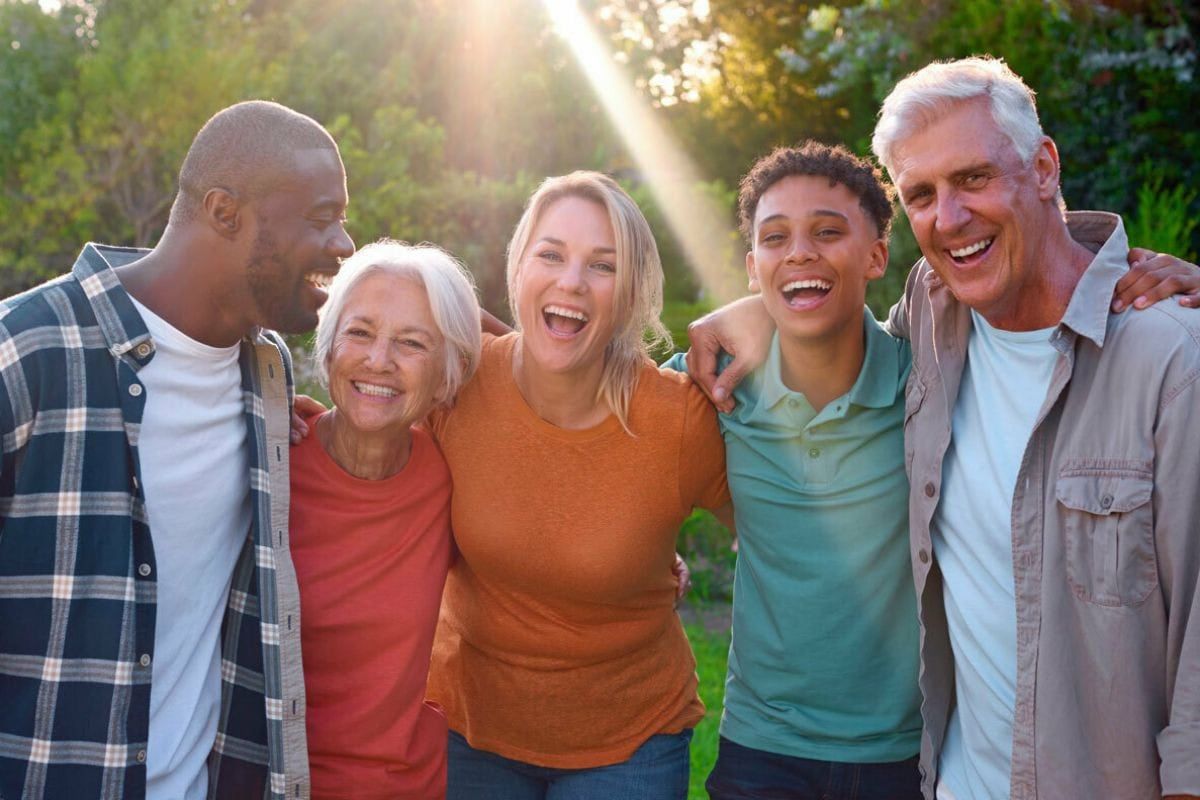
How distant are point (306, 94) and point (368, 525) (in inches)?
446

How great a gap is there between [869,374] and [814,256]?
1.29ft

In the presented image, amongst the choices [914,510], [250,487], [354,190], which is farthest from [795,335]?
[354,190]

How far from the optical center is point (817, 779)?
339cm

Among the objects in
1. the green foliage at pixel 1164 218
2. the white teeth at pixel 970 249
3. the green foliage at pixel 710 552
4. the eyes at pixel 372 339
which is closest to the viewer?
the white teeth at pixel 970 249

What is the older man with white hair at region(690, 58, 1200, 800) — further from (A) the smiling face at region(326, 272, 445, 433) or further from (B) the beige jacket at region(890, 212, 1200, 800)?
(A) the smiling face at region(326, 272, 445, 433)

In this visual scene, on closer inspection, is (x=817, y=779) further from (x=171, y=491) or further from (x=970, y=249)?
(x=171, y=491)

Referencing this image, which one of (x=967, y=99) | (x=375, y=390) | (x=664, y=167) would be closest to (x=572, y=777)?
(x=375, y=390)

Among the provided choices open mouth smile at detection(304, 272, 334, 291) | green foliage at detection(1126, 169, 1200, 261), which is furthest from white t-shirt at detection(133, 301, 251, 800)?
green foliage at detection(1126, 169, 1200, 261)

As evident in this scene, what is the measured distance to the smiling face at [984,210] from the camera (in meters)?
3.06

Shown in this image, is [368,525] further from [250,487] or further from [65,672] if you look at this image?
[65,672]

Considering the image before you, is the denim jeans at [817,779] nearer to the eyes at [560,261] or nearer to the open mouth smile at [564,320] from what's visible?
the open mouth smile at [564,320]

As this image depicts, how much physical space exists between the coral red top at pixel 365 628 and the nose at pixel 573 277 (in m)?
0.79

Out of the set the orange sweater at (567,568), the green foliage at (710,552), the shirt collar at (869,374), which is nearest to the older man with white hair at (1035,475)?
the shirt collar at (869,374)

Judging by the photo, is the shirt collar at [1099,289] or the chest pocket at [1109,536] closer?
the chest pocket at [1109,536]
